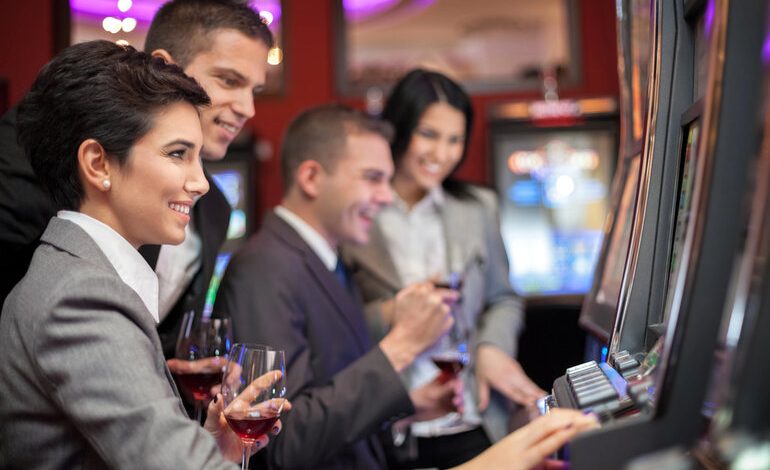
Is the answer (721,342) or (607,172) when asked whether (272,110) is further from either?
(721,342)

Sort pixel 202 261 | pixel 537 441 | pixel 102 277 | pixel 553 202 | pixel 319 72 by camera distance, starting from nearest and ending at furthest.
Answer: pixel 537 441 → pixel 102 277 → pixel 202 261 → pixel 553 202 → pixel 319 72

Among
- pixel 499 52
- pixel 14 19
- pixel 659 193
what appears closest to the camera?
pixel 659 193

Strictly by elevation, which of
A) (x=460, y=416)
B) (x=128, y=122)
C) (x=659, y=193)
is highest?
(x=128, y=122)

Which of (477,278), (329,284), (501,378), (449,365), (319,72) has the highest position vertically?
(319,72)

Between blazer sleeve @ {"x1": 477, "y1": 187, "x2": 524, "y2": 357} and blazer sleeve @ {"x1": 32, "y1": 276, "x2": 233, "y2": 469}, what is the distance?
61.9 inches

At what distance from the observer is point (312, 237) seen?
7.45 ft

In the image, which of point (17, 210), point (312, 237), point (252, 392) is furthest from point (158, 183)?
point (312, 237)

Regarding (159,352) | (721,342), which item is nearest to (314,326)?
(159,352)

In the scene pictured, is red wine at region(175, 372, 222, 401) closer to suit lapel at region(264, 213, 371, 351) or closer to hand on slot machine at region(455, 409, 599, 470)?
suit lapel at region(264, 213, 371, 351)

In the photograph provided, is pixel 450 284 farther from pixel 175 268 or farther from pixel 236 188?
pixel 236 188

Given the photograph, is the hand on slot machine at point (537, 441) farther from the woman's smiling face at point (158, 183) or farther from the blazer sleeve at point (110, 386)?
the woman's smiling face at point (158, 183)

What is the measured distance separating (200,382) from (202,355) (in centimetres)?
5

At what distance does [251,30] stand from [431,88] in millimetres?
944

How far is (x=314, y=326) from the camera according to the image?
6.68ft
